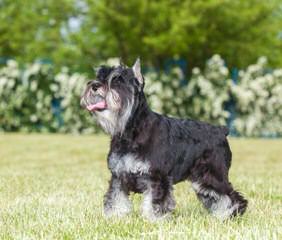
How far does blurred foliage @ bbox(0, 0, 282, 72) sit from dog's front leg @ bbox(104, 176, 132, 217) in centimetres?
1625

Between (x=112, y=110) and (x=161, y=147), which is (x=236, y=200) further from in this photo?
(x=112, y=110)

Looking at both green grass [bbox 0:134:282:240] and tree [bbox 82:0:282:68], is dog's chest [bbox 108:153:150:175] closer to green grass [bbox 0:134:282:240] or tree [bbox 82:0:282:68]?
green grass [bbox 0:134:282:240]

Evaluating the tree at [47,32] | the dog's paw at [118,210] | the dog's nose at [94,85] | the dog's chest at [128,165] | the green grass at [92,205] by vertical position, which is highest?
the tree at [47,32]

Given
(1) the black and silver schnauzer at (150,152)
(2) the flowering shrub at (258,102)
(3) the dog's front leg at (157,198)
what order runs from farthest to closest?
(2) the flowering shrub at (258,102), (3) the dog's front leg at (157,198), (1) the black and silver schnauzer at (150,152)

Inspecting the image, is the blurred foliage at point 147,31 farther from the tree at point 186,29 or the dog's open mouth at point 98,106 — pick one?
the dog's open mouth at point 98,106

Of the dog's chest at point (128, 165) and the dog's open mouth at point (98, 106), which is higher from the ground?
the dog's open mouth at point (98, 106)

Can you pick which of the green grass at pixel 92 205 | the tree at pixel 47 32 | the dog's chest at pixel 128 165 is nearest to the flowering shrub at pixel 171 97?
the tree at pixel 47 32

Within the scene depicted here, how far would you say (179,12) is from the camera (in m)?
23.0

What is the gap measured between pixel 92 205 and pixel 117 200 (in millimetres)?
1190

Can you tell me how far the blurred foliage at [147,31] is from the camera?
75.8 feet

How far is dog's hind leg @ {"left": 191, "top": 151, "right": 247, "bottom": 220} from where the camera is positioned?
22.5 ft

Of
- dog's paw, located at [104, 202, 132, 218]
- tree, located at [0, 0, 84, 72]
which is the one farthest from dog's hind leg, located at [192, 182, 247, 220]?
tree, located at [0, 0, 84, 72]

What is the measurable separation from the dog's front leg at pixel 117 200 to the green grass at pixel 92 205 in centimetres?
13

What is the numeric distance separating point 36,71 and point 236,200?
17.1m
